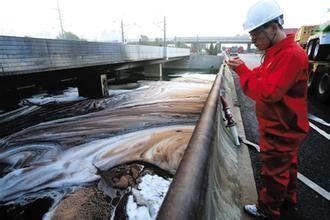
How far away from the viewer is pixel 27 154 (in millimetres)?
6047

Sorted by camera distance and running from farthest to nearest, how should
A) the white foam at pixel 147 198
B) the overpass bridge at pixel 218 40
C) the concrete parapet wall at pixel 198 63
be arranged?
the overpass bridge at pixel 218 40
the concrete parapet wall at pixel 198 63
the white foam at pixel 147 198

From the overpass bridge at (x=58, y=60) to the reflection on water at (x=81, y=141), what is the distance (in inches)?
64.8

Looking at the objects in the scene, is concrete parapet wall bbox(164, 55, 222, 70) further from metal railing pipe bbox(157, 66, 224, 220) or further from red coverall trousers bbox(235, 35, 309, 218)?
metal railing pipe bbox(157, 66, 224, 220)

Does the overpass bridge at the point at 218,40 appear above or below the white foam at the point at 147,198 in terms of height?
below

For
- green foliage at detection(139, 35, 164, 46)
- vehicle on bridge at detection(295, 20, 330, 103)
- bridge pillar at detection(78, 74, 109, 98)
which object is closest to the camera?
vehicle on bridge at detection(295, 20, 330, 103)

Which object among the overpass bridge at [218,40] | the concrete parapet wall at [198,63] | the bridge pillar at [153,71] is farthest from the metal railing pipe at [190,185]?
the overpass bridge at [218,40]

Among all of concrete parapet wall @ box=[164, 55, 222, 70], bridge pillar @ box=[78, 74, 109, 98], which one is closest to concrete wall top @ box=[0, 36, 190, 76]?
bridge pillar @ box=[78, 74, 109, 98]

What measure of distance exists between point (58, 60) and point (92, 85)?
169 inches

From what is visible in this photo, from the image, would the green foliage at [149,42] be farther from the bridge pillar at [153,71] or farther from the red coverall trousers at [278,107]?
the red coverall trousers at [278,107]

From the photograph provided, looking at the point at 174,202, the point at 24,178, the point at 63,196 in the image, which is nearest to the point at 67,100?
the point at 24,178

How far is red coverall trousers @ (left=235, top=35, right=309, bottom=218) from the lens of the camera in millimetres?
2039

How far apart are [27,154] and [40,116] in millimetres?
3898

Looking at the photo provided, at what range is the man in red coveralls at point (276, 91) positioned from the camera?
2049 millimetres

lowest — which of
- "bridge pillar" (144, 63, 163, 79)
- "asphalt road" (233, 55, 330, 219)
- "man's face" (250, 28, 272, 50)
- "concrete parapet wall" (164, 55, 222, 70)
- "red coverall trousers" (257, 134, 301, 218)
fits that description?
"concrete parapet wall" (164, 55, 222, 70)
